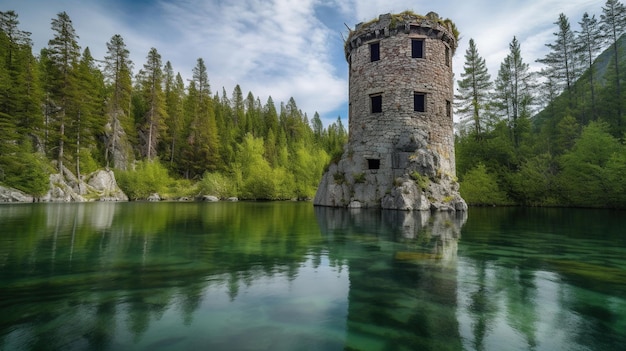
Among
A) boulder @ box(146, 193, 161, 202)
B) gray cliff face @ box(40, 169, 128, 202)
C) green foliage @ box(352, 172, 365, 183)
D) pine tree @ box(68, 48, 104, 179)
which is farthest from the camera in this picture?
boulder @ box(146, 193, 161, 202)

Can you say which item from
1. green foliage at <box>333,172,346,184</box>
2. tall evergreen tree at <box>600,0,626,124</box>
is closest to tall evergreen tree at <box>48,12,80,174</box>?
green foliage at <box>333,172,346,184</box>

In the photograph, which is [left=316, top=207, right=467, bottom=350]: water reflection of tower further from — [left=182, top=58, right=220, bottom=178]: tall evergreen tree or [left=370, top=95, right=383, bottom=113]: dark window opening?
[left=182, top=58, right=220, bottom=178]: tall evergreen tree

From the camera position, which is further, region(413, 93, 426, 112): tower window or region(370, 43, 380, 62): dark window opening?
region(370, 43, 380, 62): dark window opening

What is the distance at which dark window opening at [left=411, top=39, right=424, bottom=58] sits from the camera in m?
19.2

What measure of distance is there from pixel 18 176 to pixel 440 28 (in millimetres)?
33492

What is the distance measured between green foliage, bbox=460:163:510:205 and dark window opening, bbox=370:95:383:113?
1081cm

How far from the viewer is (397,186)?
677 inches

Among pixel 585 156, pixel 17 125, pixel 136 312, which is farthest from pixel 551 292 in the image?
pixel 17 125

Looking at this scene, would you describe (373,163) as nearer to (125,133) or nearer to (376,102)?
(376,102)

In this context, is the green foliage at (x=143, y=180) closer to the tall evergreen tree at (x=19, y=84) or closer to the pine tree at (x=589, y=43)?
the tall evergreen tree at (x=19, y=84)

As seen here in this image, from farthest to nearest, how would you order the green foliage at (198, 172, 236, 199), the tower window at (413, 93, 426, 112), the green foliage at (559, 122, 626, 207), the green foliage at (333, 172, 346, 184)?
1. the green foliage at (198, 172, 236, 199)
2. the green foliage at (333, 172, 346, 184)
3. the tower window at (413, 93, 426, 112)
4. the green foliage at (559, 122, 626, 207)

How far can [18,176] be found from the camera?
25.3 meters

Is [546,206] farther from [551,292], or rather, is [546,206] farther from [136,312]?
[136,312]

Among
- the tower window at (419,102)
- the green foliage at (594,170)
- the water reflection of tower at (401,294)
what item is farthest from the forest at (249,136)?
the water reflection of tower at (401,294)
